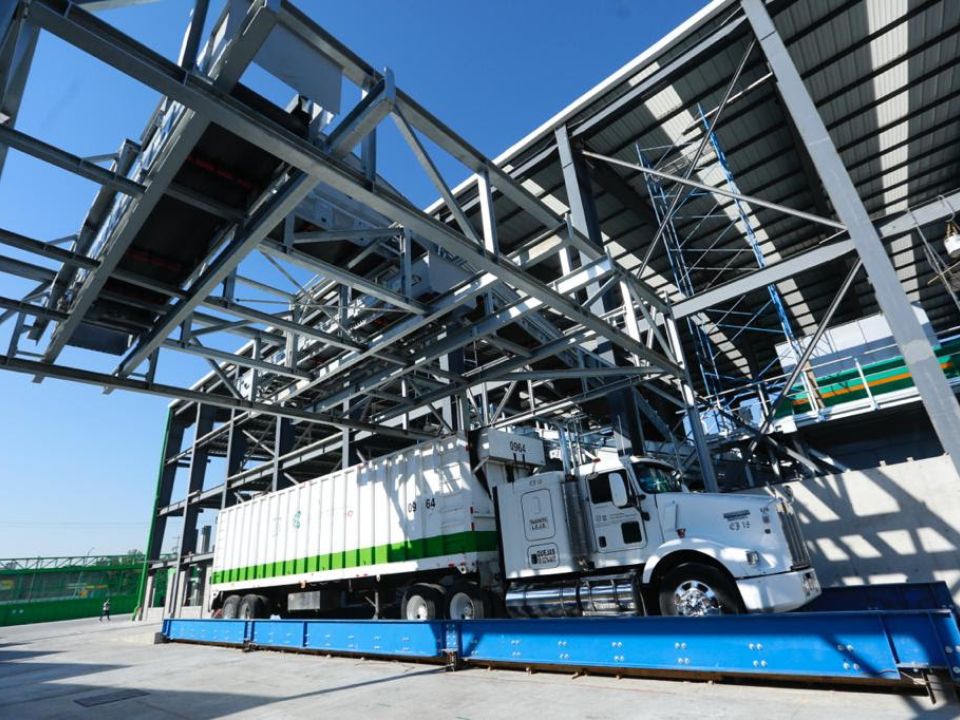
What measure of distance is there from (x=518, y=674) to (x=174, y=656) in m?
8.77

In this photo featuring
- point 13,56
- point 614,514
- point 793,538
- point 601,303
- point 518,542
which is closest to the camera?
point 13,56

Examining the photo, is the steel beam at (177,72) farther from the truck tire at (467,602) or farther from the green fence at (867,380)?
the green fence at (867,380)

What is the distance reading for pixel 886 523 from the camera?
8859mm

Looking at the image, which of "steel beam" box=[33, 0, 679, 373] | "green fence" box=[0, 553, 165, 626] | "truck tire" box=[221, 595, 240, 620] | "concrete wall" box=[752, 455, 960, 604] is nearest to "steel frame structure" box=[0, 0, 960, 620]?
"steel beam" box=[33, 0, 679, 373]

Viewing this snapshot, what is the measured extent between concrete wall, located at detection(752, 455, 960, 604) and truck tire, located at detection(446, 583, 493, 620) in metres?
5.85

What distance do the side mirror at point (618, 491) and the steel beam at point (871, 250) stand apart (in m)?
4.46

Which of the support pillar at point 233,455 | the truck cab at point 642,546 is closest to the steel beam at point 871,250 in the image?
the truck cab at point 642,546

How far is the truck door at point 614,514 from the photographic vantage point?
805 cm

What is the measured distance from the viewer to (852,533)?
9148 mm

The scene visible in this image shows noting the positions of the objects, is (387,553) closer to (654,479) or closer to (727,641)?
(654,479)

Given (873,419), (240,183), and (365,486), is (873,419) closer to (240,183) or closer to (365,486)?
(365,486)

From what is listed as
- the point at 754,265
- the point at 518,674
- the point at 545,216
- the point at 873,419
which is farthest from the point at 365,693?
the point at 754,265

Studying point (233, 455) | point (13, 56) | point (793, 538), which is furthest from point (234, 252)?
point (233, 455)

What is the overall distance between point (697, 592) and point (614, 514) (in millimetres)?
1703
